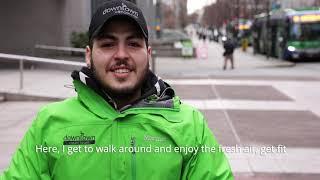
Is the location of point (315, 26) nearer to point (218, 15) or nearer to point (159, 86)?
point (159, 86)

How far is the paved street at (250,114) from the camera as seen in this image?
7367 millimetres

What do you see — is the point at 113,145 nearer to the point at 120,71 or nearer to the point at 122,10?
the point at 120,71

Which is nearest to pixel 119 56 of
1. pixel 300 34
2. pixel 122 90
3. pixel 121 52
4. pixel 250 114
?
pixel 121 52

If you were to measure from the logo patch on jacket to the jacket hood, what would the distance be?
0.17 metres

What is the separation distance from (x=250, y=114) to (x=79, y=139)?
32.1ft

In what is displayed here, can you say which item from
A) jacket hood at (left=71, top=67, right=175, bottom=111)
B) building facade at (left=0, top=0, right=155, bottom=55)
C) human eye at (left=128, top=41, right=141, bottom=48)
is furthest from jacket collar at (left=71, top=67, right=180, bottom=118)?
building facade at (left=0, top=0, right=155, bottom=55)

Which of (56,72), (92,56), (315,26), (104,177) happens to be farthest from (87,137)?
(315,26)

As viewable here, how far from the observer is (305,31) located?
3172 cm

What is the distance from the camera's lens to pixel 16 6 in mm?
26562

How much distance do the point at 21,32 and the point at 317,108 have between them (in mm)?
17328

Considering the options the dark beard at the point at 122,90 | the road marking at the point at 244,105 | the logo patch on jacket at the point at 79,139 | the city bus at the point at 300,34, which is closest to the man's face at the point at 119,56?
the dark beard at the point at 122,90

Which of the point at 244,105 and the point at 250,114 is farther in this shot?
the point at 244,105

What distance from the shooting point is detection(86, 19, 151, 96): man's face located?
7.50 feet

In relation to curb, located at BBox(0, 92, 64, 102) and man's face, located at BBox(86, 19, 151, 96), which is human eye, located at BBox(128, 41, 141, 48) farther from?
curb, located at BBox(0, 92, 64, 102)
